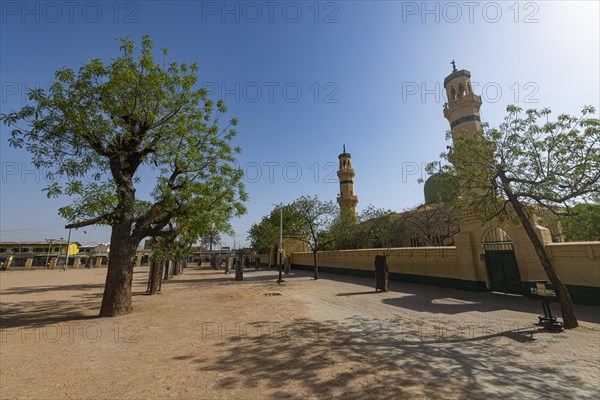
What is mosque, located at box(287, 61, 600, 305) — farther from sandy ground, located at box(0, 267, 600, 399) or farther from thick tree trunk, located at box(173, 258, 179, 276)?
thick tree trunk, located at box(173, 258, 179, 276)

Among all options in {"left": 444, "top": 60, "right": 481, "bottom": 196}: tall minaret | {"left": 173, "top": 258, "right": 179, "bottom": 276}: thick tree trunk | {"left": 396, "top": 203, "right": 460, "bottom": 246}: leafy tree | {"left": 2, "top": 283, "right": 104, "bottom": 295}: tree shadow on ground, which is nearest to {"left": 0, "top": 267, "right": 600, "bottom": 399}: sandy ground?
{"left": 2, "top": 283, "right": 104, "bottom": 295}: tree shadow on ground

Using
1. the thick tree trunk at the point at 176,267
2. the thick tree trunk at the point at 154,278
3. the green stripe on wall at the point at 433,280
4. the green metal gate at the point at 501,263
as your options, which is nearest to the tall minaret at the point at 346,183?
the green stripe on wall at the point at 433,280

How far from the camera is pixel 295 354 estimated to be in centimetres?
600

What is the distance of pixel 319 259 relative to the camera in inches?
1344

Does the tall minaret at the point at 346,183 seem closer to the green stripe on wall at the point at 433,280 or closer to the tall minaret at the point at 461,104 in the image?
the green stripe on wall at the point at 433,280

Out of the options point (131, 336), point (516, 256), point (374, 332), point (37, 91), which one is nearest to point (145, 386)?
point (131, 336)

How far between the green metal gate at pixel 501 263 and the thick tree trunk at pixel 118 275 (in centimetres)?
1681

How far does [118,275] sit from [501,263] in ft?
56.4

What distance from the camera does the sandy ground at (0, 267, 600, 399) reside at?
4527 millimetres

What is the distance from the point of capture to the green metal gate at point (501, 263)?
1397 cm

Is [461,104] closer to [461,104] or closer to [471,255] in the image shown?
[461,104]

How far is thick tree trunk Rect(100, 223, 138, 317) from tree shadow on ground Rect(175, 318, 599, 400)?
4166 millimetres

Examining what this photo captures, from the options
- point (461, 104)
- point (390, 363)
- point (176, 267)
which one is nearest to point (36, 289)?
point (176, 267)

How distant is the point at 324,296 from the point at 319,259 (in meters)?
19.7
